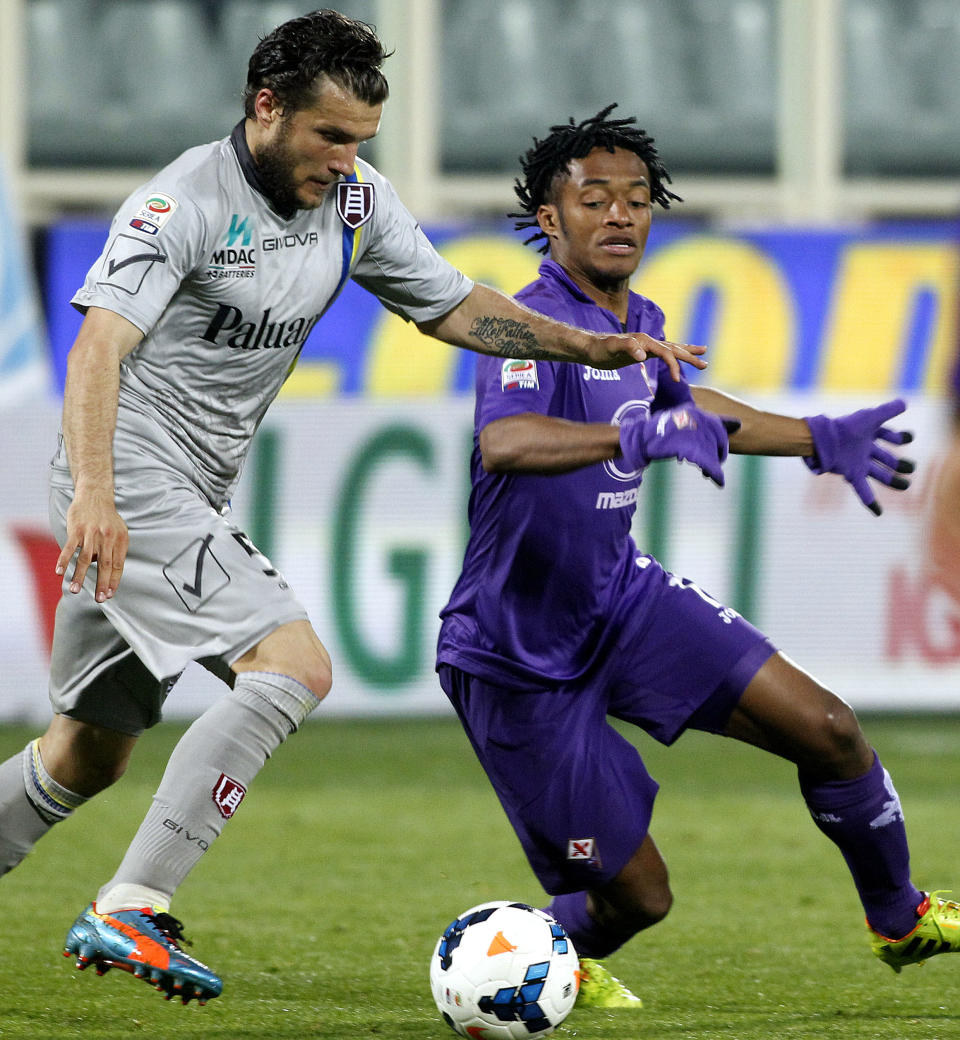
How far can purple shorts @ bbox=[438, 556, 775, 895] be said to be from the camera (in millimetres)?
4316

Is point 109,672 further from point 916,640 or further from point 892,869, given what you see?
point 916,640

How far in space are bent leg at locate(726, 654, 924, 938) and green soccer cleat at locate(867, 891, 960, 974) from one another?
2 cm

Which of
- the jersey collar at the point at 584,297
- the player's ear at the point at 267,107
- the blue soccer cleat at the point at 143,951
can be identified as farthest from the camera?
the jersey collar at the point at 584,297

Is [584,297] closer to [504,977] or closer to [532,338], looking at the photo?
[532,338]

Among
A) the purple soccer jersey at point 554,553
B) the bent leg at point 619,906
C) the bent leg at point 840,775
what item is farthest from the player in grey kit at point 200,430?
the bent leg at point 619,906

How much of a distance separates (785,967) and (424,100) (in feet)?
28.9

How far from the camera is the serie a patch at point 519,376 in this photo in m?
4.21

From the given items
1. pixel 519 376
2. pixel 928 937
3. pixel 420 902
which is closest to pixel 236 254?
pixel 519 376

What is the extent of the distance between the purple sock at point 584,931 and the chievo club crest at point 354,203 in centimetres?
170

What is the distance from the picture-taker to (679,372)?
4.19m

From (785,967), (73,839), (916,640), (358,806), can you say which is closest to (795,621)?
(916,640)

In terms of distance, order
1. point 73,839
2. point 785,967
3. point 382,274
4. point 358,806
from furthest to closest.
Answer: point 358,806, point 73,839, point 785,967, point 382,274

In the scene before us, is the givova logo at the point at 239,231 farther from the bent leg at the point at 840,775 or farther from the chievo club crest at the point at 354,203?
the bent leg at the point at 840,775

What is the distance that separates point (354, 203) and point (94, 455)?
91cm
